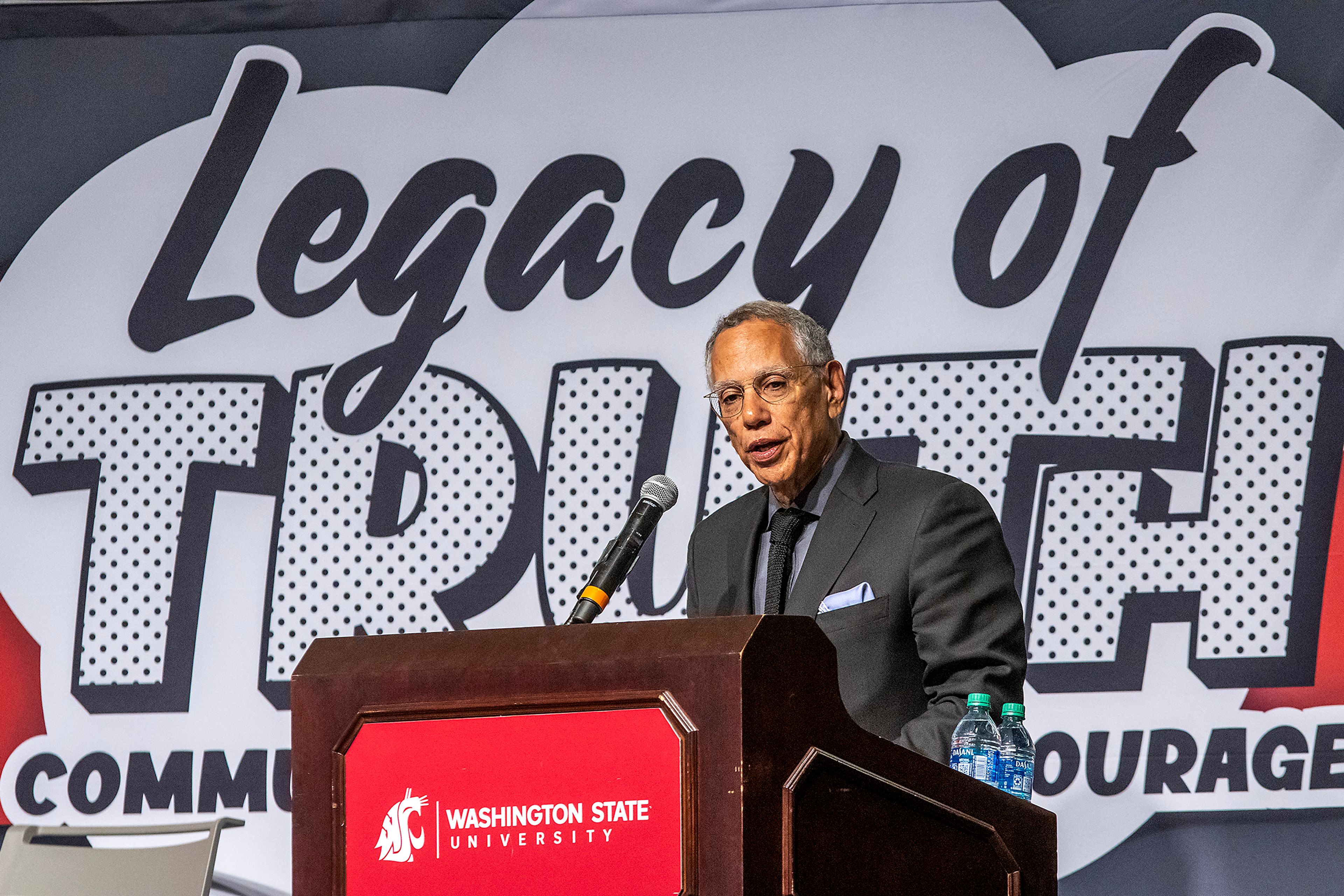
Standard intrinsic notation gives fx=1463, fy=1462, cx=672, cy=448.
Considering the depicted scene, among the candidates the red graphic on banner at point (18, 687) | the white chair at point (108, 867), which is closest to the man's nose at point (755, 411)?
the white chair at point (108, 867)

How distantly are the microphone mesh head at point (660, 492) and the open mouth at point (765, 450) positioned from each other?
50 cm

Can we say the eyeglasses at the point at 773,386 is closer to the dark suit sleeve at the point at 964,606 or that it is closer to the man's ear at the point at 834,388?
the man's ear at the point at 834,388

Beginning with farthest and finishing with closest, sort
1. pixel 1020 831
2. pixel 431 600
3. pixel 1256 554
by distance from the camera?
1. pixel 431 600
2. pixel 1256 554
3. pixel 1020 831

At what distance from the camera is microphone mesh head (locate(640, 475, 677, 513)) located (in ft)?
5.57

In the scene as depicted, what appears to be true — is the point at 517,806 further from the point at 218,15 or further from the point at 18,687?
the point at 218,15

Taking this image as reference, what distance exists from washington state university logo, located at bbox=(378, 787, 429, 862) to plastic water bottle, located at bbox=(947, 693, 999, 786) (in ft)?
2.37

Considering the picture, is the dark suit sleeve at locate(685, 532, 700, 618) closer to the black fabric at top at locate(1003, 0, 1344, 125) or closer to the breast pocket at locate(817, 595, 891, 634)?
the breast pocket at locate(817, 595, 891, 634)

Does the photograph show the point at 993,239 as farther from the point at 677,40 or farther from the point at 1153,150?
the point at 677,40

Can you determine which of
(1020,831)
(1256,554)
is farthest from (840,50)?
(1020,831)

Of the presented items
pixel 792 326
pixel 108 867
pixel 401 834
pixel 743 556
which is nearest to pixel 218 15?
pixel 108 867

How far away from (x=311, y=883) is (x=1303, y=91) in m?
3.14

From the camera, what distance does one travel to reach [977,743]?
70.4 inches

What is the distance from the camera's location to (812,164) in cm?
368

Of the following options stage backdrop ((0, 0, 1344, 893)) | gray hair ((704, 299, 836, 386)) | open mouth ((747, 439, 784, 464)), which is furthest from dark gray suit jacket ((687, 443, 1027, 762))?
stage backdrop ((0, 0, 1344, 893))
